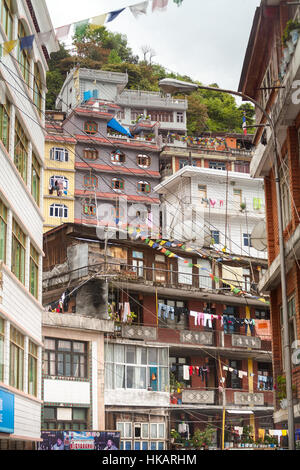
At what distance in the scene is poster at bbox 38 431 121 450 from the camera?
30970 millimetres

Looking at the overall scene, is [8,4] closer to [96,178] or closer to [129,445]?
[129,445]

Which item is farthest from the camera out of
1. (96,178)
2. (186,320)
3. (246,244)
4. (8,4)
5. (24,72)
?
(96,178)

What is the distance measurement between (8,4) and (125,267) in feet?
78.4

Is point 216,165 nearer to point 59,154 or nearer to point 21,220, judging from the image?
point 59,154

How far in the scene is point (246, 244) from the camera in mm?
59406

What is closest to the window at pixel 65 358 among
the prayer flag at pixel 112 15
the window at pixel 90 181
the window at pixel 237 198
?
the prayer flag at pixel 112 15

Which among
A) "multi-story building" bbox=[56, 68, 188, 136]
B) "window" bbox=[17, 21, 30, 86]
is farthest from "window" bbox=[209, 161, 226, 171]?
"window" bbox=[17, 21, 30, 86]

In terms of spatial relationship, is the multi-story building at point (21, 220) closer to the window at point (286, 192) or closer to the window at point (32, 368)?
the window at point (32, 368)

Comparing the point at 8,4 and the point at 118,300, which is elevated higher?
the point at 8,4

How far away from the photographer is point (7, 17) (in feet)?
65.5

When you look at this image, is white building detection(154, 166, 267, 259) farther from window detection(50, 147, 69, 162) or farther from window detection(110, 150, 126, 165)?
window detection(50, 147, 69, 162)

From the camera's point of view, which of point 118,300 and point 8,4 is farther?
point 118,300

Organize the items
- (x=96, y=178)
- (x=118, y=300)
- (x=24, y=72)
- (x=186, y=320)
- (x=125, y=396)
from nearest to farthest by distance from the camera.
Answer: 1. (x=24, y=72)
2. (x=125, y=396)
3. (x=118, y=300)
4. (x=186, y=320)
5. (x=96, y=178)

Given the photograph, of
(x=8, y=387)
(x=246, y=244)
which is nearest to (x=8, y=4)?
(x=8, y=387)
